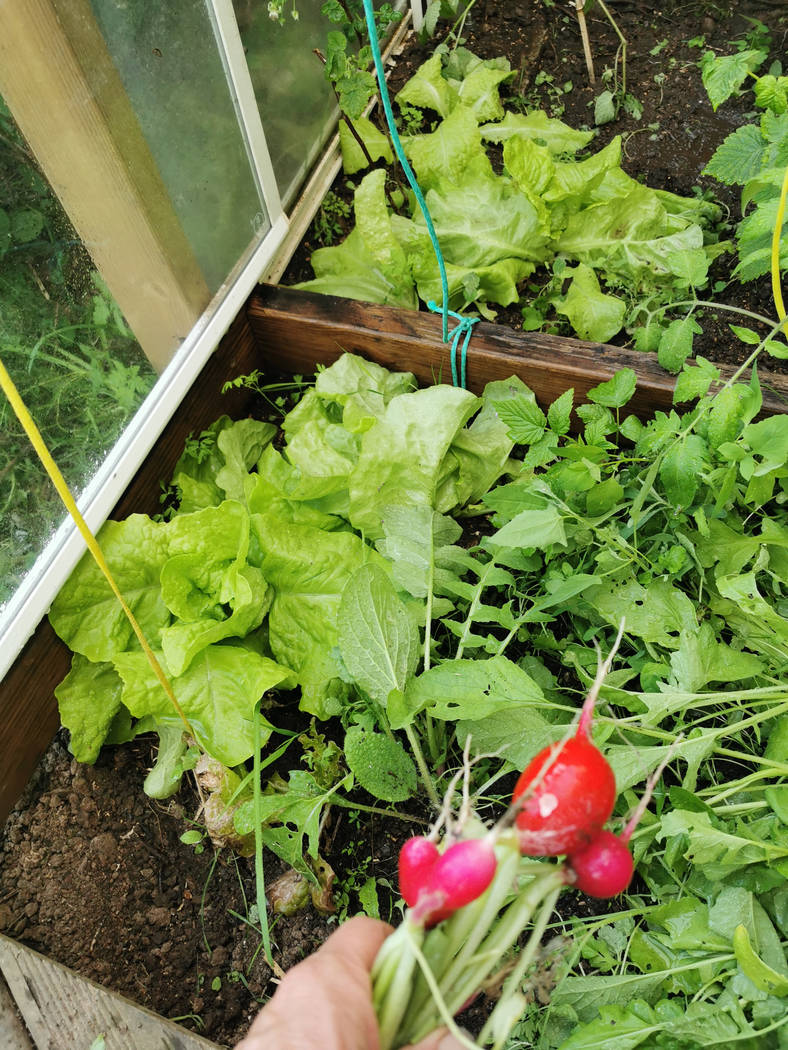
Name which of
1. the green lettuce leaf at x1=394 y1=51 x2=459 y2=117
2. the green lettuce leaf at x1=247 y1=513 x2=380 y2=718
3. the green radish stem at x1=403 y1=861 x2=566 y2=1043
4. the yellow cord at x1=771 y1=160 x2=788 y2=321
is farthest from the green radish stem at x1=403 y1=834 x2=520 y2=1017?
the green lettuce leaf at x1=394 y1=51 x2=459 y2=117

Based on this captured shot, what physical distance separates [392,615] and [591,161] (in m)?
0.98

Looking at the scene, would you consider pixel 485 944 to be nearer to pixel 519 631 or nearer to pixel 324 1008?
pixel 324 1008

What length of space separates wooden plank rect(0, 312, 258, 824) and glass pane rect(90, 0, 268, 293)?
18 centimetres

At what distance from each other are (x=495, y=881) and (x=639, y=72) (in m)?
1.84

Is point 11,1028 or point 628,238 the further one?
point 628,238

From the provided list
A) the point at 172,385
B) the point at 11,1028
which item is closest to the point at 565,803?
the point at 11,1028

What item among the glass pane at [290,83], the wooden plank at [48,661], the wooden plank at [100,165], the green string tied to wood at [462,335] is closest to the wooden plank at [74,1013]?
the wooden plank at [48,661]

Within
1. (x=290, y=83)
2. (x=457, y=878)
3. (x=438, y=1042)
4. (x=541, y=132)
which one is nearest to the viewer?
(x=457, y=878)

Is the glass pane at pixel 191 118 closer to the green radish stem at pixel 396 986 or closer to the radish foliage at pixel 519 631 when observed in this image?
the radish foliage at pixel 519 631

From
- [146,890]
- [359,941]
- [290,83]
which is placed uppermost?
[290,83]

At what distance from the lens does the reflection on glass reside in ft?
3.10

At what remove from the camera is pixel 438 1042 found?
611 mm

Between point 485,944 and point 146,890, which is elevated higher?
point 485,944

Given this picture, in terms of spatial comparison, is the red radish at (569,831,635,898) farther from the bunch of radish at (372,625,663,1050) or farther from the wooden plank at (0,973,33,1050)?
the wooden plank at (0,973,33,1050)
